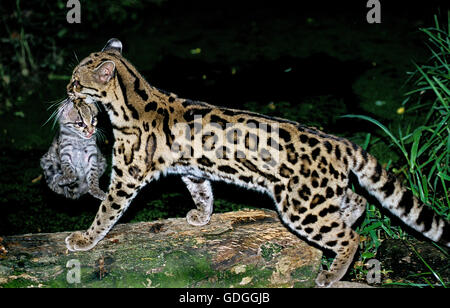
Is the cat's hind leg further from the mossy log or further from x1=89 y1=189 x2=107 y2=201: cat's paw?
x1=89 y1=189 x2=107 y2=201: cat's paw

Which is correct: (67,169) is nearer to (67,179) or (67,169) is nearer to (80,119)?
(67,179)

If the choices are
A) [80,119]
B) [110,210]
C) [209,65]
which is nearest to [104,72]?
[80,119]

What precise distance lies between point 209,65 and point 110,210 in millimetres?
5497

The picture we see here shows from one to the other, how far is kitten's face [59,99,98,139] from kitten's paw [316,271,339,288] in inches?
120

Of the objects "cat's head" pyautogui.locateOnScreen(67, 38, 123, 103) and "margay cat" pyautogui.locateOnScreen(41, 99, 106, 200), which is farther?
"margay cat" pyautogui.locateOnScreen(41, 99, 106, 200)

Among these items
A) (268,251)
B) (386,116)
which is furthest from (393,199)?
(386,116)

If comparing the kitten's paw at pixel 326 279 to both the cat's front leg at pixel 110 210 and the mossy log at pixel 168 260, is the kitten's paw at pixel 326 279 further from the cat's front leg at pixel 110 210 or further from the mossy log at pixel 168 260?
the cat's front leg at pixel 110 210

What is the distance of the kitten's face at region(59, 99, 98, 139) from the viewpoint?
19.3 feet

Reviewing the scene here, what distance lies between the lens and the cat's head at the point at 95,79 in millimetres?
4980

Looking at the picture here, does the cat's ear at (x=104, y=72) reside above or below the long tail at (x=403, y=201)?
above

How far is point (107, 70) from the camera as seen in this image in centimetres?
498

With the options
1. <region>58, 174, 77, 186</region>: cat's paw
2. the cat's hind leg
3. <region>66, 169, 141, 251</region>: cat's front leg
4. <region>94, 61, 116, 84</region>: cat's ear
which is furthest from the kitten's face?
the cat's hind leg

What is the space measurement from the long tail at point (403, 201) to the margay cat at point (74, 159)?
3.11 meters

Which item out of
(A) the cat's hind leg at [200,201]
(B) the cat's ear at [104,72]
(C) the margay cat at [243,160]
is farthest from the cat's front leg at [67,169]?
(B) the cat's ear at [104,72]
